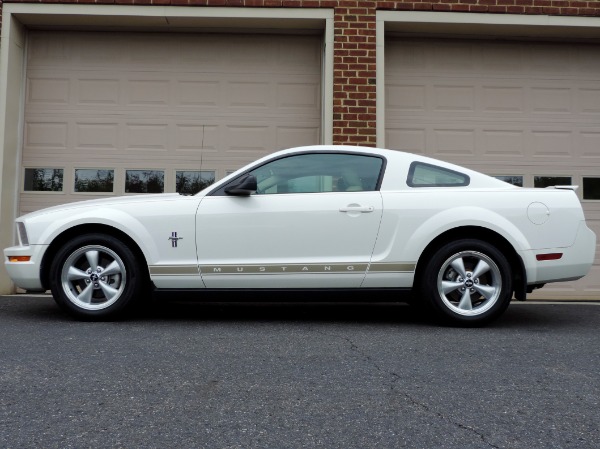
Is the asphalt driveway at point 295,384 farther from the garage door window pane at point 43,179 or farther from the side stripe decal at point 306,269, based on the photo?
the garage door window pane at point 43,179

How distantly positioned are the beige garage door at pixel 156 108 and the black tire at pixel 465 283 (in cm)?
393

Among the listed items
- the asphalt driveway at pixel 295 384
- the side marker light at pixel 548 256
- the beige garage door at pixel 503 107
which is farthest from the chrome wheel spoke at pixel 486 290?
the beige garage door at pixel 503 107

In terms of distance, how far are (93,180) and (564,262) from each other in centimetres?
601

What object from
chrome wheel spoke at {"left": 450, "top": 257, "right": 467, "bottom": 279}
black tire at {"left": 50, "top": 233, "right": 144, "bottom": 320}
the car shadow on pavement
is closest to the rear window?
chrome wheel spoke at {"left": 450, "top": 257, "right": 467, "bottom": 279}

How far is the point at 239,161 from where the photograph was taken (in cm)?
824

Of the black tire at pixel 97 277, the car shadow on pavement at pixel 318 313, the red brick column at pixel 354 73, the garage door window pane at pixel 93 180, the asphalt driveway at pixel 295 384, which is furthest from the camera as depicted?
the garage door window pane at pixel 93 180

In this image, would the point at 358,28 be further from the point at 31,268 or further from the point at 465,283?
the point at 31,268

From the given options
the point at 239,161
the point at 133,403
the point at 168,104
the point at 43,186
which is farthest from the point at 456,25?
the point at 133,403

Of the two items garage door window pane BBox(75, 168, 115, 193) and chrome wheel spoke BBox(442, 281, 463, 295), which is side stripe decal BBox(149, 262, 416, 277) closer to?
chrome wheel spoke BBox(442, 281, 463, 295)

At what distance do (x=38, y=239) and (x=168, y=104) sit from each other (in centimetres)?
382

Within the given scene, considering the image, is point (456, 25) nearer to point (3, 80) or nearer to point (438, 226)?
point (438, 226)

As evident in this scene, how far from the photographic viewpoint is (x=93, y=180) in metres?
8.18

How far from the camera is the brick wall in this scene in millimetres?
7875

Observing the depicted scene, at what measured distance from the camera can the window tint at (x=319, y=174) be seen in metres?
5.03
